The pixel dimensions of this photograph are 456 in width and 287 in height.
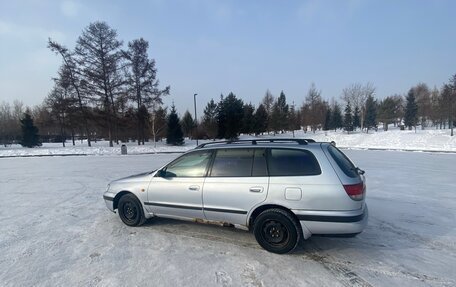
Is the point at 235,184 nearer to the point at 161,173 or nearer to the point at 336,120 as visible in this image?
the point at 161,173

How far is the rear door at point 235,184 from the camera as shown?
4020mm

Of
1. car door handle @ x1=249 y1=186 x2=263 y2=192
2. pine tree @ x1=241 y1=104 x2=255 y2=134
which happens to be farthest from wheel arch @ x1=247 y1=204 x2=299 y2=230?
pine tree @ x1=241 y1=104 x2=255 y2=134

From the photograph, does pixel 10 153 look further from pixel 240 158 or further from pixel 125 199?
pixel 240 158

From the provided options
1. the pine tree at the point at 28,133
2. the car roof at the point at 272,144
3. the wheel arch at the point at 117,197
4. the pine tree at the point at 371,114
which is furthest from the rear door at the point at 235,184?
the pine tree at the point at 371,114

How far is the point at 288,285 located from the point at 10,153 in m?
34.6

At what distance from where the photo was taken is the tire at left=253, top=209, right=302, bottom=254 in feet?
12.5

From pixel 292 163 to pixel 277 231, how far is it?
1101 mm

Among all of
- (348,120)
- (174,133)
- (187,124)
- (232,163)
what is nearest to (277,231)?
(232,163)

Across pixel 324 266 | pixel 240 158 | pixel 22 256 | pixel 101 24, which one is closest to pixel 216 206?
pixel 240 158

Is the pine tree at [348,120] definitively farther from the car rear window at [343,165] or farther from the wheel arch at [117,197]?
the wheel arch at [117,197]

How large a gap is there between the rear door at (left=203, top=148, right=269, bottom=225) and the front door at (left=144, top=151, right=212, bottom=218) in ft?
0.58

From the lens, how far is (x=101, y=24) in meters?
31.3

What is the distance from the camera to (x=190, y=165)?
4.73 metres

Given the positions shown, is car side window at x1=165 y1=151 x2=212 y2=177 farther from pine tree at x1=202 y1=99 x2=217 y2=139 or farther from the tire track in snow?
pine tree at x1=202 y1=99 x2=217 y2=139
